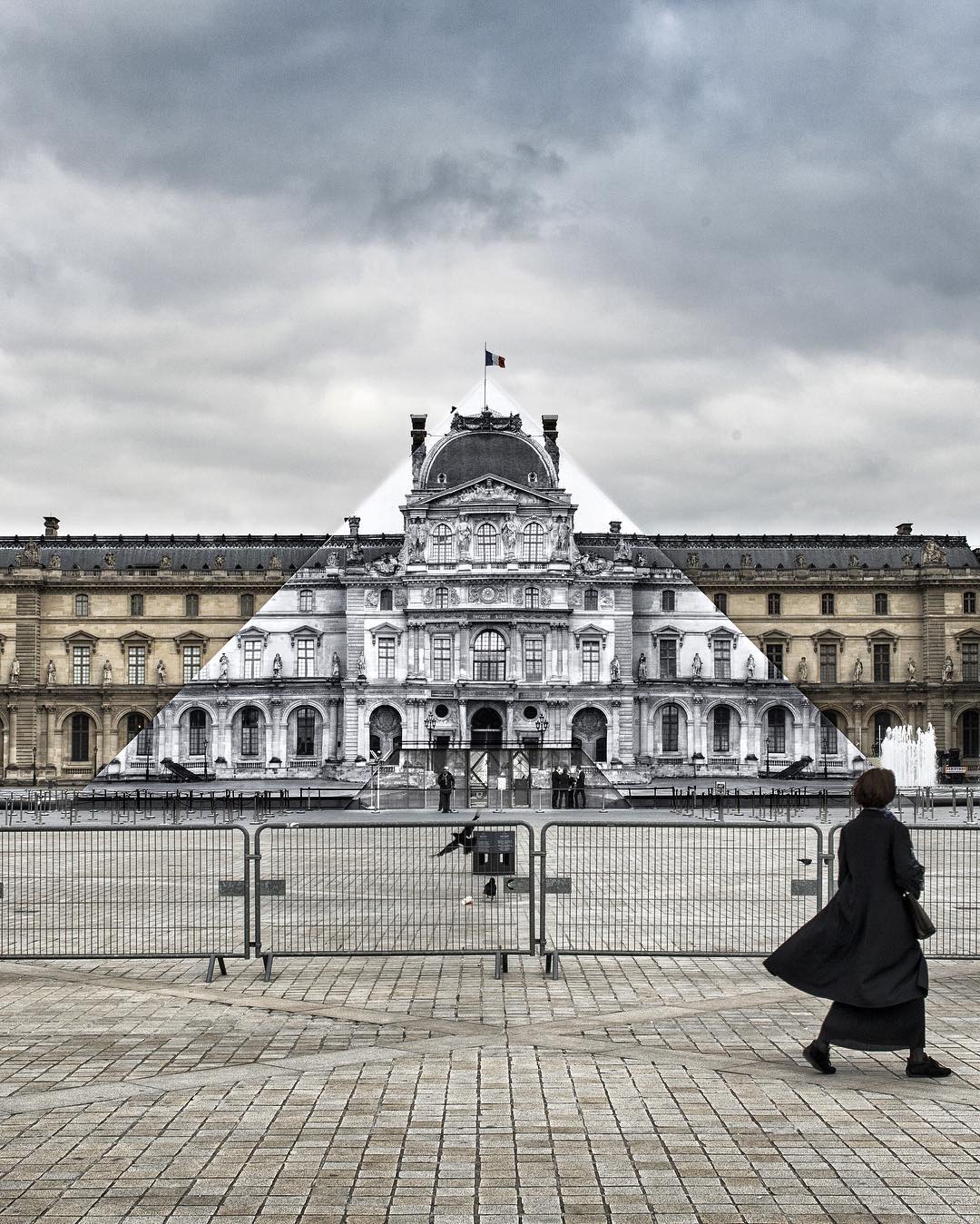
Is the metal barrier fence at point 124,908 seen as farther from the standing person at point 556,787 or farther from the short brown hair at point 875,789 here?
the standing person at point 556,787

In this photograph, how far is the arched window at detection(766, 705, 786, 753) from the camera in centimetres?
4691

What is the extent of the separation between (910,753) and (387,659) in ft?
67.8

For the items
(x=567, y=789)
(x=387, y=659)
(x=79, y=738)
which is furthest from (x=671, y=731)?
(x=79, y=738)

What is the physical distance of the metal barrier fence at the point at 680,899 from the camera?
40.3 ft

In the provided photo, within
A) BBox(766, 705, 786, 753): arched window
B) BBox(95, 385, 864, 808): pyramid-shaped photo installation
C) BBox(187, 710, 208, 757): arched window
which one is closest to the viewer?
BBox(766, 705, 786, 753): arched window

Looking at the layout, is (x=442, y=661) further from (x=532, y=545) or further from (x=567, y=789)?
(x=567, y=789)

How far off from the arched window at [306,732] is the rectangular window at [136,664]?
800 cm

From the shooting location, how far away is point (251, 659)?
48.9 metres

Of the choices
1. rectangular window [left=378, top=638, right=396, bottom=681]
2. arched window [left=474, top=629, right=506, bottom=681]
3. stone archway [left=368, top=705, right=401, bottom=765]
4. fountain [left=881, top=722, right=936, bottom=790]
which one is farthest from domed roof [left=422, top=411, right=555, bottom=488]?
fountain [left=881, top=722, right=936, bottom=790]

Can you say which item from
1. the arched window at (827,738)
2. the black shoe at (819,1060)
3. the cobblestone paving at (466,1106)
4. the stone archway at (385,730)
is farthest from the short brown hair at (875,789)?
the stone archway at (385,730)

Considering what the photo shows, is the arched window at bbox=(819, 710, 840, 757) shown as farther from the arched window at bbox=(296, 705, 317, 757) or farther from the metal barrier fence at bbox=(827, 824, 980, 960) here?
the metal barrier fence at bbox=(827, 824, 980, 960)

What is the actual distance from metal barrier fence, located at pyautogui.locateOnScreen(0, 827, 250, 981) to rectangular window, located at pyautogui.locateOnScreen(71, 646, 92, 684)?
39.4 meters

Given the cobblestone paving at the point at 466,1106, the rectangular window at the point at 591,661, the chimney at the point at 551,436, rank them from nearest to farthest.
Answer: the cobblestone paving at the point at 466,1106, the chimney at the point at 551,436, the rectangular window at the point at 591,661

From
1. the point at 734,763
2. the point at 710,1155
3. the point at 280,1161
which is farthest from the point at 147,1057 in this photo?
the point at 734,763
